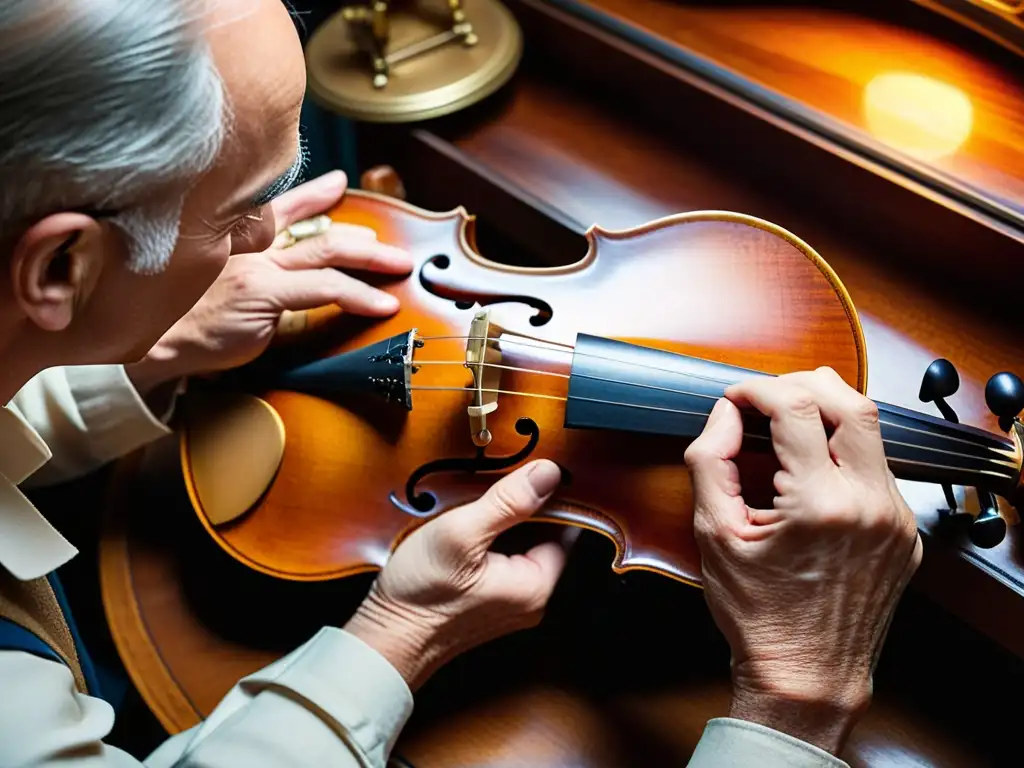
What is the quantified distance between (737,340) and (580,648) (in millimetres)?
396

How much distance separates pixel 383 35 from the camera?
131 cm

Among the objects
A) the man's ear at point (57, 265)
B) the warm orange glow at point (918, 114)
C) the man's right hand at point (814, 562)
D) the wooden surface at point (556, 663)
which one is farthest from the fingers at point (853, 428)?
the man's ear at point (57, 265)

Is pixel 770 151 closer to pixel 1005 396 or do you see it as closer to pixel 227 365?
pixel 1005 396

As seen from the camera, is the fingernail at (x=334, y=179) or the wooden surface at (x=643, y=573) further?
the fingernail at (x=334, y=179)

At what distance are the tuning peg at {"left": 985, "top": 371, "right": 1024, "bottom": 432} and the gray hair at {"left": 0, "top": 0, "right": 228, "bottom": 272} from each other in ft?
2.27

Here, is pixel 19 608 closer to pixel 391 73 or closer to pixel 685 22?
pixel 391 73

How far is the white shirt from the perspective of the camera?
26.5 inches

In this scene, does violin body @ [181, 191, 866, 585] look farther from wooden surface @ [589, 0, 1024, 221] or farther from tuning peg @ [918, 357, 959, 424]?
wooden surface @ [589, 0, 1024, 221]

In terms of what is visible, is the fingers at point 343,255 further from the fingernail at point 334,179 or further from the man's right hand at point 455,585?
the man's right hand at point 455,585

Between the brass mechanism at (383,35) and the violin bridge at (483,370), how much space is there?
56cm

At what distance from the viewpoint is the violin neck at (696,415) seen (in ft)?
2.53

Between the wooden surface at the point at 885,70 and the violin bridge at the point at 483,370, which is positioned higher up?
the wooden surface at the point at 885,70

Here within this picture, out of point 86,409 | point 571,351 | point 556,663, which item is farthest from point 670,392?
point 86,409

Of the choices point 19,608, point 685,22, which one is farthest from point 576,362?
point 685,22
